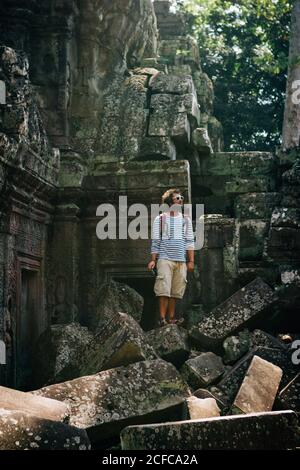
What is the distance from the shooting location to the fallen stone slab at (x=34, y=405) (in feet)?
16.1

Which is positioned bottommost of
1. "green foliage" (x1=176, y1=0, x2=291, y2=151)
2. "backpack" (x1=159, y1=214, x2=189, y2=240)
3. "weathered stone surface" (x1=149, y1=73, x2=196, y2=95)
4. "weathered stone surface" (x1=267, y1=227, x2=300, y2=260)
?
"weathered stone surface" (x1=267, y1=227, x2=300, y2=260)

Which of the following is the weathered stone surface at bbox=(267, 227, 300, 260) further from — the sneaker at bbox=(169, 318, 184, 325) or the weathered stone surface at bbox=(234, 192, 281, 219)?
the sneaker at bbox=(169, 318, 184, 325)

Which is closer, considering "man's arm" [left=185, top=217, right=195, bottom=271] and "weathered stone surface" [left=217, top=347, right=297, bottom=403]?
"weathered stone surface" [left=217, top=347, right=297, bottom=403]

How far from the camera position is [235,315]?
728cm

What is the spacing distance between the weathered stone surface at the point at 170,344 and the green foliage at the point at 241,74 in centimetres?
1590

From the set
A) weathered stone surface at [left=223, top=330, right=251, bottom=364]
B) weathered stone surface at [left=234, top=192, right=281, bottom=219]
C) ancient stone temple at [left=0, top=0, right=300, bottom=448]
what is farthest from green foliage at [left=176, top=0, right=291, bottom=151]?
weathered stone surface at [left=223, top=330, right=251, bottom=364]

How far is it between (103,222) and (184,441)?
13.7ft

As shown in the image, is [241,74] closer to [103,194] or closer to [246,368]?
[103,194]

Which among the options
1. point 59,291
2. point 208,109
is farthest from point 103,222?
point 208,109

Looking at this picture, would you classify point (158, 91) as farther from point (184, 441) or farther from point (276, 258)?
point (184, 441)

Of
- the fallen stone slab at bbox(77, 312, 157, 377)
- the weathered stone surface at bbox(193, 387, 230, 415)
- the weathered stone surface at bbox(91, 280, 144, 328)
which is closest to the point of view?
the weathered stone surface at bbox(193, 387, 230, 415)

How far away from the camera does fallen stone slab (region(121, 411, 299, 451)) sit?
4613 millimetres

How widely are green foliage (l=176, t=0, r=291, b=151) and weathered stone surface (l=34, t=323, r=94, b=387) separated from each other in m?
16.0

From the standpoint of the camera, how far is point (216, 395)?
6.08 m
